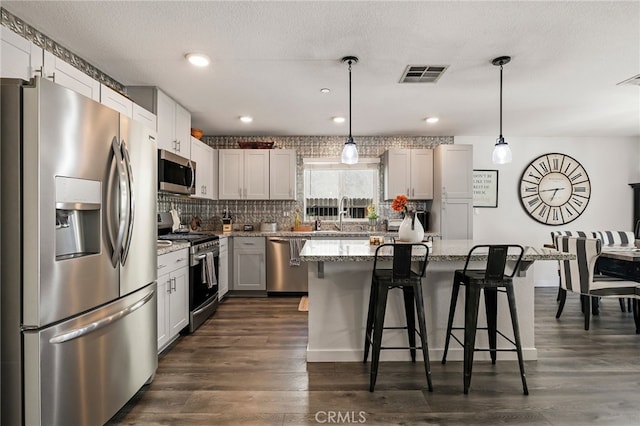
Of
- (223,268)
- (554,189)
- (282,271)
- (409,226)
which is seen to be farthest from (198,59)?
(554,189)

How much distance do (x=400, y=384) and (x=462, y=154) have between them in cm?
363

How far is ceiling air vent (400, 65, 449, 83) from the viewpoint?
9.61 feet

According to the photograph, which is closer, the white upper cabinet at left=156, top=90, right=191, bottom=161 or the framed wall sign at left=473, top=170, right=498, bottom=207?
the white upper cabinet at left=156, top=90, right=191, bottom=161

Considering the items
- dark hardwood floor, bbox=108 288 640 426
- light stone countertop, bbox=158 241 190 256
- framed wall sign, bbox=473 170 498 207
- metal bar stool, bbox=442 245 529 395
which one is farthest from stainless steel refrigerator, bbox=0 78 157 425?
framed wall sign, bbox=473 170 498 207

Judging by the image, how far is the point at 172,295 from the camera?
3133mm

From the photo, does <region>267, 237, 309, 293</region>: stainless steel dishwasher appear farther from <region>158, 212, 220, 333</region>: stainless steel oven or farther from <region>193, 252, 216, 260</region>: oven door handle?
<region>193, 252, 216, 260</region>: oven door handle

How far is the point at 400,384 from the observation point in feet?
8.11

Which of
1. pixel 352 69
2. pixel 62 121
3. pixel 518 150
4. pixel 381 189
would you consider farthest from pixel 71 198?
pixel 518 150

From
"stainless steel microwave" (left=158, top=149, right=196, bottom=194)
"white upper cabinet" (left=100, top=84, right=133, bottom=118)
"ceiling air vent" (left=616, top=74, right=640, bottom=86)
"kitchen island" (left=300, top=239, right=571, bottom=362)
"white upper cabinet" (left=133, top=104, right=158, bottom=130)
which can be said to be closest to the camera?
"white upper cabinet" (left=100, top=84, right=133, bottom=118)

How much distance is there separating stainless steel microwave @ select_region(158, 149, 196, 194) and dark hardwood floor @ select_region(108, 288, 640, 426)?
151 cm

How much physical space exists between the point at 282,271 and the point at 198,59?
9.99ft

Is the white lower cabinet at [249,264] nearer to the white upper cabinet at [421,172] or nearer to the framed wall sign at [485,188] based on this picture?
the white upper cabinet at [421,172]

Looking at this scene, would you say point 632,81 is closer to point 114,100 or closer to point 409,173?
point 409,173

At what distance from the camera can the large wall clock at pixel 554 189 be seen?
5641 mm
